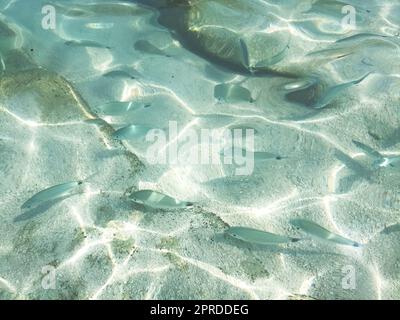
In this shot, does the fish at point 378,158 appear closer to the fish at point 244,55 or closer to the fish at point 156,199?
the fish at point 244,55

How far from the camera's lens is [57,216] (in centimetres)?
333

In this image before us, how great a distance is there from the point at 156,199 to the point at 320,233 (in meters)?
1.42

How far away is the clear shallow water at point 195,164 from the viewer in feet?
9.83

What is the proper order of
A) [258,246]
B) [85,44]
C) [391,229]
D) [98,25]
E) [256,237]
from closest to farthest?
[256,237], [258,246], [391,229], [85,44], [98,25]

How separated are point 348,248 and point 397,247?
43 centimetres

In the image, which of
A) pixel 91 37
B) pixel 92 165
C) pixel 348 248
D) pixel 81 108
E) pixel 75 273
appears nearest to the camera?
pixel 75 273

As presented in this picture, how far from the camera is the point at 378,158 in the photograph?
382 centimetres

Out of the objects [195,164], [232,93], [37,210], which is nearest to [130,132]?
[195,164]

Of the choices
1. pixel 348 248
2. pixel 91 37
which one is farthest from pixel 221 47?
pixel 348 248

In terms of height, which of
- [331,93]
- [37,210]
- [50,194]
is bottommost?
[37,210]

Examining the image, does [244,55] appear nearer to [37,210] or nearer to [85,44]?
[85,44]

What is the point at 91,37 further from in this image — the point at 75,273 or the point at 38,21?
the point at 75,273

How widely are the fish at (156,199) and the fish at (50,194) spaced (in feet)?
1.91

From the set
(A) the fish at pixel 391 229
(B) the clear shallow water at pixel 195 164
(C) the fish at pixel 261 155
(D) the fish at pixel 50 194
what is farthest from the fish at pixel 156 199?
(A) the fish at pixel 391 229
